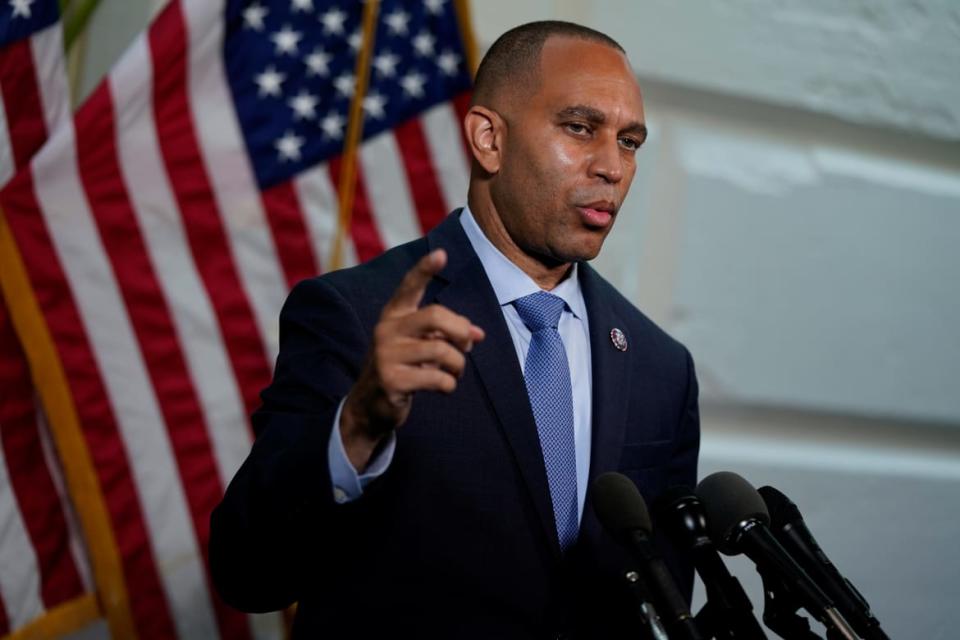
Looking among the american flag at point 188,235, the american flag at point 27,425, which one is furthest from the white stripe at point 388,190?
the american flag at point 27,425

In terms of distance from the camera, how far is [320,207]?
86.7 inches

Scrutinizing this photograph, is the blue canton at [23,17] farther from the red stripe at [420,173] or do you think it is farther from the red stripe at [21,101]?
the red stripe at [420,173]

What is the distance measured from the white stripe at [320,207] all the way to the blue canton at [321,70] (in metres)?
0.02

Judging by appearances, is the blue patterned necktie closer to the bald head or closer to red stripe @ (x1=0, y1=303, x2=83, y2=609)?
the bald head

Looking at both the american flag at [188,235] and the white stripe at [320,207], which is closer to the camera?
the american flag at [188,235]

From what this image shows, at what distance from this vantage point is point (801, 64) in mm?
2676

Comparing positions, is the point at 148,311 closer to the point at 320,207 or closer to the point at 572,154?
the point at 320,207

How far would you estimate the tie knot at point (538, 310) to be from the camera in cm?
142

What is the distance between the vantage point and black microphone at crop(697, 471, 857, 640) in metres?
1.04

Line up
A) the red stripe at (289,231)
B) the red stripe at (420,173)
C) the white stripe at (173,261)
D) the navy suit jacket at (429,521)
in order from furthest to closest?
1. the red stripe at (420,173)
2. the red stripe at (289,231)
3. the white stripe at (173,261)
4. the navy suit jacket at (429,521)

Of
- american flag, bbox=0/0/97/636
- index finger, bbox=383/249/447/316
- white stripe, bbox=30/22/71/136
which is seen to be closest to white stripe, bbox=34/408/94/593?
american flag, bbox=0/0/97/636

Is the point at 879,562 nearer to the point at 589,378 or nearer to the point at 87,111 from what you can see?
the point at 589,378

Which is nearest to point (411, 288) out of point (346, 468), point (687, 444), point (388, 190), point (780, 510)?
point (346, 468)

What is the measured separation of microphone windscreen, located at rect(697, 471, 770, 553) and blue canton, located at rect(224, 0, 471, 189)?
4.12 ft
